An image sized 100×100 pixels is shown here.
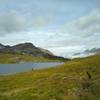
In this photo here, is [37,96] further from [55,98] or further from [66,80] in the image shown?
[66,80]

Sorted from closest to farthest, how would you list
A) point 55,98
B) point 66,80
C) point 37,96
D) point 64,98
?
point 64,98 → point 55,98 → point 37,96 → point 66,80

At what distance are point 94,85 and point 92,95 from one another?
7362mm

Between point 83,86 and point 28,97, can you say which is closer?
point 28,97

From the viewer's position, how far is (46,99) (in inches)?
1500

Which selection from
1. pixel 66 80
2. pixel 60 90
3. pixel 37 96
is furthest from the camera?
pixel 66 80

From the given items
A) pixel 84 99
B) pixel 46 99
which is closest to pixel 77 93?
pixel 84 99

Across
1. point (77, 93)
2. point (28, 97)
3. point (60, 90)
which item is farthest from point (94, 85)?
point (28, 97)

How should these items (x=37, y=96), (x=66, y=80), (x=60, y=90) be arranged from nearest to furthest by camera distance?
(x=37, y=96)
(x=60, y=90)
(x=66, y=80)

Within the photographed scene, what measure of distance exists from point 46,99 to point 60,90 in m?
6.50

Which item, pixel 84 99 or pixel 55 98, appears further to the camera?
pixel 55 98

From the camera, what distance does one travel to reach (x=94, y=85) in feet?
150

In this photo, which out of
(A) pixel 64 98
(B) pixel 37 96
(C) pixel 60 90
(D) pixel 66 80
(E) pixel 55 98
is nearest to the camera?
(A) pixel 64 98

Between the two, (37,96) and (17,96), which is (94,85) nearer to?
(37,96)

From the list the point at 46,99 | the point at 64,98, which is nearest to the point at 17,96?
the point at 46,99
